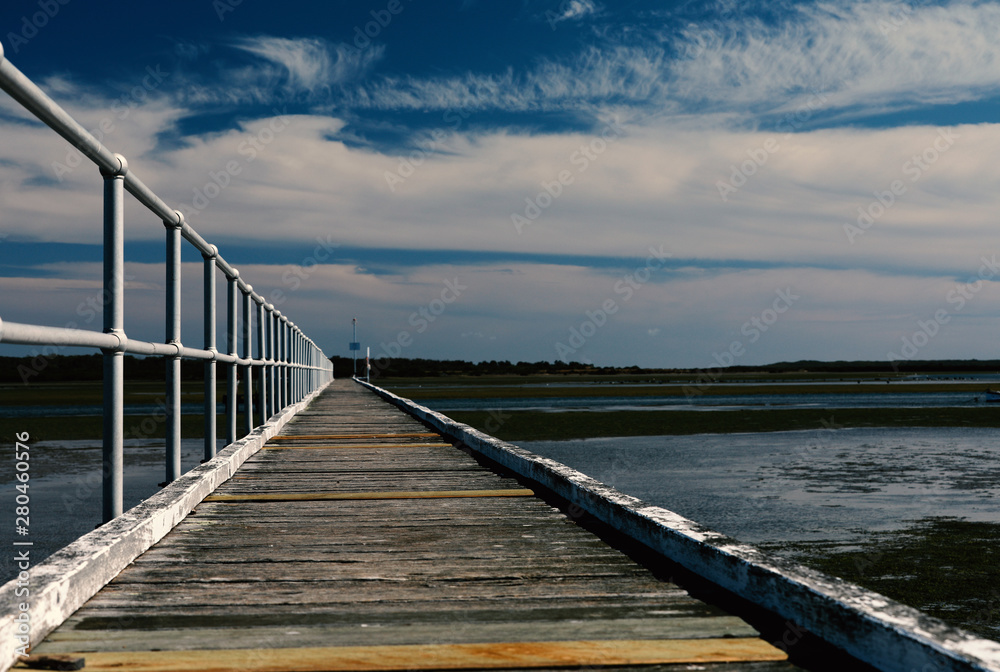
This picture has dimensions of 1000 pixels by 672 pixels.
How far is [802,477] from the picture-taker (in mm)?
11438

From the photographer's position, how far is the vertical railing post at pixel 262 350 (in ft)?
26.3

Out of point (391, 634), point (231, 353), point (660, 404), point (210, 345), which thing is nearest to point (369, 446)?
point (231, 353)

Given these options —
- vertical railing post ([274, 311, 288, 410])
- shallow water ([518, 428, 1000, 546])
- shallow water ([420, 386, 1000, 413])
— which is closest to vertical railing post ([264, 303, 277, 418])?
vertical railing post ([274, 311, 288, 410])

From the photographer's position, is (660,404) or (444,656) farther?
(660,404)

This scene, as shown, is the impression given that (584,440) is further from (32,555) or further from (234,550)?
(234,550)

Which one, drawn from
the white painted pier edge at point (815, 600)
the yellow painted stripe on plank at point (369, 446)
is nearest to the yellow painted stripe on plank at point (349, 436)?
the yellow painted stripe on plank at point (369, 446)

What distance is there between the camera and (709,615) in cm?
235

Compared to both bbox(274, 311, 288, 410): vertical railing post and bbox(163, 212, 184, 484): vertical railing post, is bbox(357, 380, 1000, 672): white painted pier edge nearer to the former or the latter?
bbox(163, 212, 184, 484): vertical railing post

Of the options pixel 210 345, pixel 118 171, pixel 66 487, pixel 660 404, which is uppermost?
pixel 118 171

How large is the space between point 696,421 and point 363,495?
754 inches

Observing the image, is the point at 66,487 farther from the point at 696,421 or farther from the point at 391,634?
the point at 696,421

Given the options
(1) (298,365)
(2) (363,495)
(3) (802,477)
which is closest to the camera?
(2) (363,495)

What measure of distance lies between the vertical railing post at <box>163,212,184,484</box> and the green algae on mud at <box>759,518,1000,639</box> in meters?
4.53

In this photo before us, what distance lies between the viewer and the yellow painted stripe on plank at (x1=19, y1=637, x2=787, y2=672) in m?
1.96
